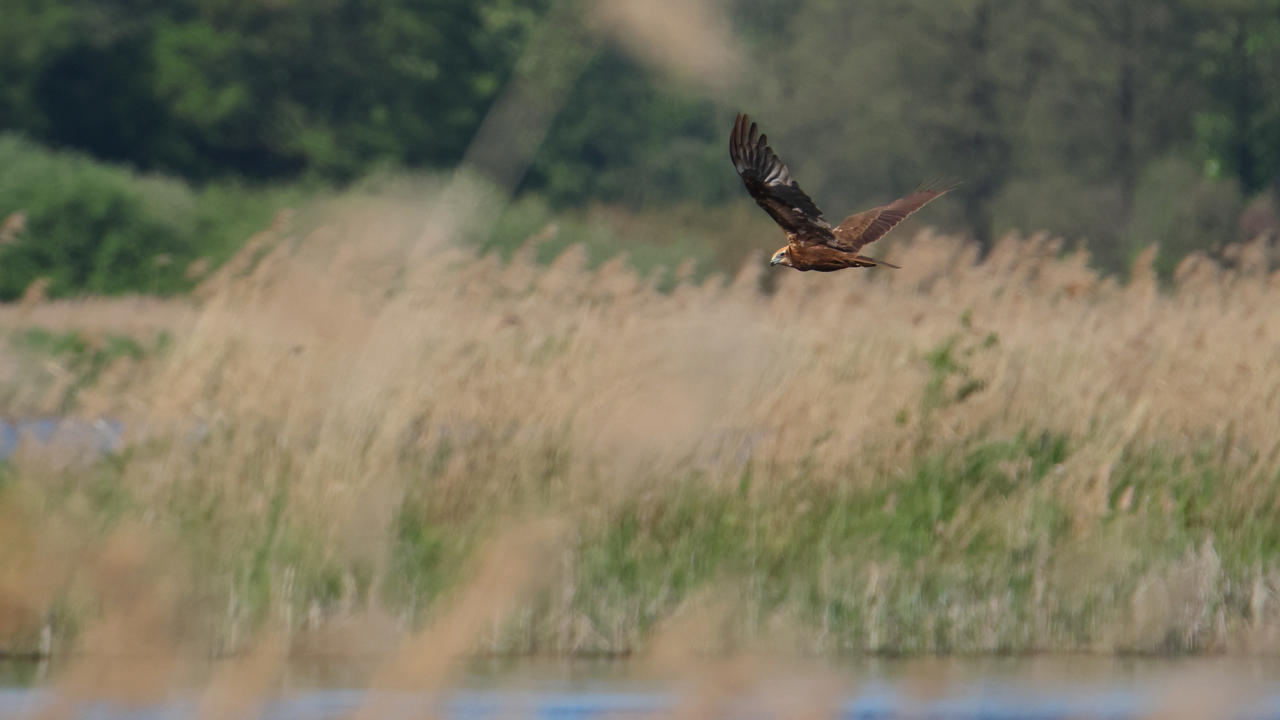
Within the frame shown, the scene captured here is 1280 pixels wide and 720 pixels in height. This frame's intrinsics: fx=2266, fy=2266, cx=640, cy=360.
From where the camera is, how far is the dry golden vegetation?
832 cm

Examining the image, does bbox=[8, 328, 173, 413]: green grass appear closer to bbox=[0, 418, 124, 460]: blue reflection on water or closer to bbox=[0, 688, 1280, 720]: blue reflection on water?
bbox=[0, 418, 124, 460]: blue reflection on water

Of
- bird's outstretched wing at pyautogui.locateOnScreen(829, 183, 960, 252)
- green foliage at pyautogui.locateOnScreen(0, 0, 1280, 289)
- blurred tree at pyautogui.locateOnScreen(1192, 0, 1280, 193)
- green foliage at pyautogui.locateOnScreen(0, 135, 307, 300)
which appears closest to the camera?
bird's outstretched wing at pyautogui.locateOnScreen(829, 183, 960, 252)

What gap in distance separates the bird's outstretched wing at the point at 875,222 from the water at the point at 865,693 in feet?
4.75

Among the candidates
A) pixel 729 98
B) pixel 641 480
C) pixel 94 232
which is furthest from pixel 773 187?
pixel 729 98

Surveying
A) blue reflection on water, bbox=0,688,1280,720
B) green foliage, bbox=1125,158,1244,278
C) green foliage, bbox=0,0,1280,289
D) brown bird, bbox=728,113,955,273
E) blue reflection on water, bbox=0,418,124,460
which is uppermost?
green foliage, bbox=0,0,1280,289

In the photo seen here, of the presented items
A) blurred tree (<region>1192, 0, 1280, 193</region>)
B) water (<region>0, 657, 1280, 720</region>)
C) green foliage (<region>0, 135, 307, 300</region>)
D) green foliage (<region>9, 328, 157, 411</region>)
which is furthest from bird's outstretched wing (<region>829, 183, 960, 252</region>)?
blurred tree (<region>1192, 0, 1280, 193</region>)

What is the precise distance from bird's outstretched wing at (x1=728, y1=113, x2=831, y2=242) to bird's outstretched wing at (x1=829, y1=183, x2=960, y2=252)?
0.12 meters

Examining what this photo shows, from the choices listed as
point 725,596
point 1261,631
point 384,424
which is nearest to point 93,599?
point 384,424

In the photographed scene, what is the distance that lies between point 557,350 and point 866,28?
36.8m

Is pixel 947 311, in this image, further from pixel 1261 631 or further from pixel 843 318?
pixel 1261 631

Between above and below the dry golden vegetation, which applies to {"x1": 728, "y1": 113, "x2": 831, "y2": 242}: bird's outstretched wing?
above

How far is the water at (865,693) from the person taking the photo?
276 inches

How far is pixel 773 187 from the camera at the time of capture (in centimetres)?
729

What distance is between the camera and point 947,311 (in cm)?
1031
